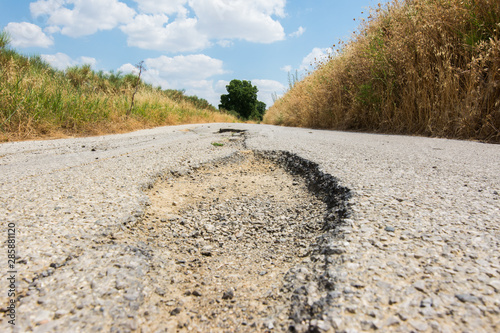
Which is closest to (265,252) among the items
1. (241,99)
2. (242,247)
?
(242,247)

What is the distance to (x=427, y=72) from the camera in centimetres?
477

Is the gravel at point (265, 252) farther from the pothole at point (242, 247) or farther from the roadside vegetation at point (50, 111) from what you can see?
the roadside vegetation at point (50, 111)

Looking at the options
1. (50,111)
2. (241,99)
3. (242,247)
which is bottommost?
(242,247)

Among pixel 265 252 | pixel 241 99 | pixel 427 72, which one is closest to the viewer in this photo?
pixel 265 252

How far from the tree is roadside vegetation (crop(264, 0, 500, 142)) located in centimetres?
3387

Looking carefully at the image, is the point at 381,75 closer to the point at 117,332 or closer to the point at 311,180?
the point at 311,180

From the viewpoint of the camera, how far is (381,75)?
5.82 metres

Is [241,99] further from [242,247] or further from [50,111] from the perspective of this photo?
[242,247]

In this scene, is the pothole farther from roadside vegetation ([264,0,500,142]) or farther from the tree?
the tree

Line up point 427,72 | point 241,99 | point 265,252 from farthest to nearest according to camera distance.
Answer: point 241,99
point 427,72
point 265,252

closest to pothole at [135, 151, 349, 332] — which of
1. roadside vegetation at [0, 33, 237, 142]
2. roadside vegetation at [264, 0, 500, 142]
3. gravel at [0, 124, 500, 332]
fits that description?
gravel at [0, 124, 500, 332]

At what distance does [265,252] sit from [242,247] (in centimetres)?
12

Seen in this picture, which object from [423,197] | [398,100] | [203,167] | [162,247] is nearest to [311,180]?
[423,197]

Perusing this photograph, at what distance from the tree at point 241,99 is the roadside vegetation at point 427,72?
3387 cm
